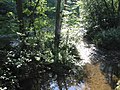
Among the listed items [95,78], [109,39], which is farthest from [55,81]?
[109,39]

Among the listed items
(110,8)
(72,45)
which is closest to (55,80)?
(72,45)

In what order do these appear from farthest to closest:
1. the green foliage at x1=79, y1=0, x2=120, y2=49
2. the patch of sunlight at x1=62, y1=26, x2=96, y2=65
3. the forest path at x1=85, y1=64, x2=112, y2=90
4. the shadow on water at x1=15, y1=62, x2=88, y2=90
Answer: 1. the green foliage at x1=79, y1=0, x2=120, y2=49
2. the patch of sunlight at x1=62, y1=26, x2=96, y2=65
3. the forest path at x1=85, y1=64, x2=112, y2=90
4. the shadow on water at x1=15, y1=62, x2=88, y2=90

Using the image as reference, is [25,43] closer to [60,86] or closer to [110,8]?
[60,86]

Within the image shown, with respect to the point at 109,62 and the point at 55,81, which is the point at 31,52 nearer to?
the point at 55,81

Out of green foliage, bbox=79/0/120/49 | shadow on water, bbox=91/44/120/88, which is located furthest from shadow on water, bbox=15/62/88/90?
green foliage, bbox=79/0/120/49

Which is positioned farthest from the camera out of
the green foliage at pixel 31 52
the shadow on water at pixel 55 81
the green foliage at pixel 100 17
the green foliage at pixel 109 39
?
the green foliage at pixel 100 17

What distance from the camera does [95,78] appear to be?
481 inches

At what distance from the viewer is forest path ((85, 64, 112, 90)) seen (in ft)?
36.2

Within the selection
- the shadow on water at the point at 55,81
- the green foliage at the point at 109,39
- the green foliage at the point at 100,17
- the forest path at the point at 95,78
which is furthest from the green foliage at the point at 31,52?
the green foliage at the point at 100,17

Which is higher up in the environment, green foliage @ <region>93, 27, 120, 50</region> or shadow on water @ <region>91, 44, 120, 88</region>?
green foliage @ <region>93, 27, 120, 50</region>

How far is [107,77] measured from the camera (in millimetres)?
12352

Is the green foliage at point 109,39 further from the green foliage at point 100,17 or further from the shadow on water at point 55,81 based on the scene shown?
the shadow on water at point 55,81

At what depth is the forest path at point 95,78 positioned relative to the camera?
11.0m

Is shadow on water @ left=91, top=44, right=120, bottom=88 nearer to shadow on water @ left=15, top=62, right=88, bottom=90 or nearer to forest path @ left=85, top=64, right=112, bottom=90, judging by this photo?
forest path @ left=85, top=64, right=112, bottom=90
